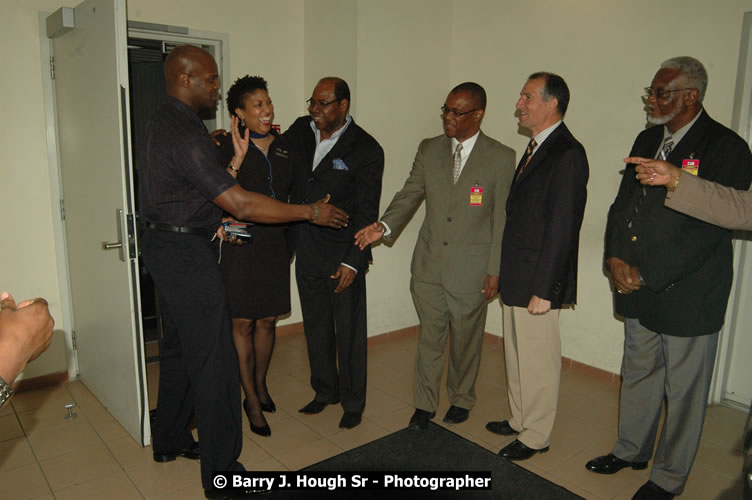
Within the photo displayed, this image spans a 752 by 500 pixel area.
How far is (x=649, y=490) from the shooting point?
2.39 m

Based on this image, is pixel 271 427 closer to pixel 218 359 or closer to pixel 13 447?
pixel 218 359

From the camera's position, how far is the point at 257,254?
2.82m

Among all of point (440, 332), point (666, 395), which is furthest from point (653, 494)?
point (440, 332)

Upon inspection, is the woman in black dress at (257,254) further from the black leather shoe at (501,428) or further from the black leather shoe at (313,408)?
the black leather shoe at (501,428)

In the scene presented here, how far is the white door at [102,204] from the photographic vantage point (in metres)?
2.47

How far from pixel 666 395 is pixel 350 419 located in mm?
1607

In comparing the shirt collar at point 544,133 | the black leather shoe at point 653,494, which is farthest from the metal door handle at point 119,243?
the black leather shoe at point 653,494

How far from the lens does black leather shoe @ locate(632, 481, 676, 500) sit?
2363mm

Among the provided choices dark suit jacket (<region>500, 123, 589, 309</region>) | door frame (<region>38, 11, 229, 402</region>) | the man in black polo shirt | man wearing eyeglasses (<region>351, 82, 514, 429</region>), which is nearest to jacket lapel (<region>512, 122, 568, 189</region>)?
dark suit jacket (<region>500, 123, 589, 309</region>)

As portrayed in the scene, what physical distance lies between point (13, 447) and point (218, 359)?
1.44m

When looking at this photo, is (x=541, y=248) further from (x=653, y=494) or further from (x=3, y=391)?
(x=3, y=391)

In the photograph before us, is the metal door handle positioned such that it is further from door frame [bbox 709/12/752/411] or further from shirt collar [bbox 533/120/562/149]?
door frame [bbox 709/12/752/411]

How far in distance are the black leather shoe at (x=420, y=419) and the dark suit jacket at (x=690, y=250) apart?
1.26 metres
